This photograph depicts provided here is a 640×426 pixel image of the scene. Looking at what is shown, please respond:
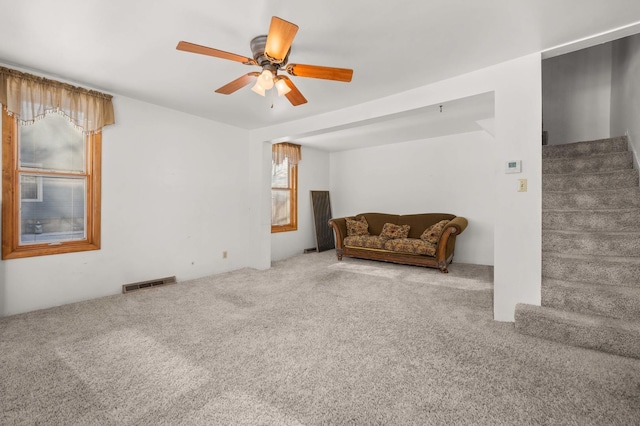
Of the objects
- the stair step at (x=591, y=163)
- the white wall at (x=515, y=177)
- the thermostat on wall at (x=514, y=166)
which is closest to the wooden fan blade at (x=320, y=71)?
the white wall at (x=515, y=177)

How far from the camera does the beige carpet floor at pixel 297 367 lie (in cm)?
153

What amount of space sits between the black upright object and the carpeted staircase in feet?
13.6

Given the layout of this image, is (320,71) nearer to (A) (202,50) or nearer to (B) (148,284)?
(A) (202,50)

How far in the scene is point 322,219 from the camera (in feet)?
22.1

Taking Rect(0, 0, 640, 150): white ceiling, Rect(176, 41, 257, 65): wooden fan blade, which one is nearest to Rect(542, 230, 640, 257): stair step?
Rect(0, 0, 640, 150): white ceiling

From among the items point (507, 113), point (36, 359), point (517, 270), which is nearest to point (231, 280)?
point (36, 359)

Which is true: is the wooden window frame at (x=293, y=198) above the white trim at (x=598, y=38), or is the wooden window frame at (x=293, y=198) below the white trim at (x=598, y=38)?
below

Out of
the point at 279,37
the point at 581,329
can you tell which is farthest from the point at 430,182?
the point at 279,37

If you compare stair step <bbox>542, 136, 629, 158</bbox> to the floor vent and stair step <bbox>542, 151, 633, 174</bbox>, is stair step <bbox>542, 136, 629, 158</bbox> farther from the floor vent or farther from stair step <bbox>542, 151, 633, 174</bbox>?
the floor vent

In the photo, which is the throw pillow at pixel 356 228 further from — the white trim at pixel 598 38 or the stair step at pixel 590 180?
the white trim at pixel 598 38

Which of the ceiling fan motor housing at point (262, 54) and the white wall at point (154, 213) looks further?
the white wall at point (154, 213)

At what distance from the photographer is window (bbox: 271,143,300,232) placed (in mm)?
5875

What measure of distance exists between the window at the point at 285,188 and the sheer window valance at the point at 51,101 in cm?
292

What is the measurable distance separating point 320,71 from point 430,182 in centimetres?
427
